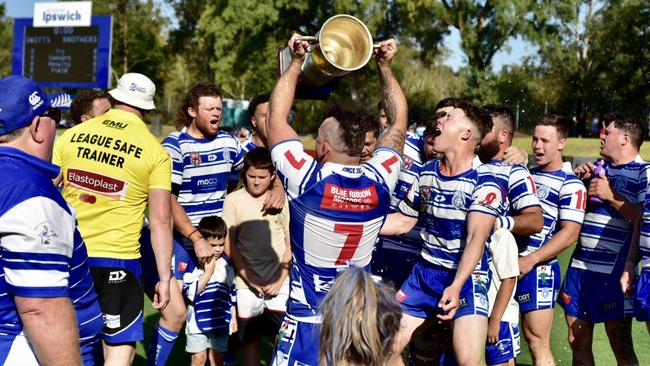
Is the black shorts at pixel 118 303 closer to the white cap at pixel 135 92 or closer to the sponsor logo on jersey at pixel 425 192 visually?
the white cap at pixel 135 92

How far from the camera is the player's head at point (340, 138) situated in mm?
4184

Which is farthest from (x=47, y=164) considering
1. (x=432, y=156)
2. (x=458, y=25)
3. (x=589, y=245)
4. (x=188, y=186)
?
(x=458, y=25)

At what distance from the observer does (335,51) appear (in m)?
4.41

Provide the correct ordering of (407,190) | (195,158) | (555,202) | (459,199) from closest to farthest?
(459,199)
(407,190)
(555,202)
(195,158)

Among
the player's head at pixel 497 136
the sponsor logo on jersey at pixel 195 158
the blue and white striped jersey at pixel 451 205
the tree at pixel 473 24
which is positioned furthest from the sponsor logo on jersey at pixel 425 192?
the tree at pixel 473 24

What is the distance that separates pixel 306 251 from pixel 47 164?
1689mm

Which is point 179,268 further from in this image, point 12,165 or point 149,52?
point 149,52

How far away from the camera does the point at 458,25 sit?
37562 mm

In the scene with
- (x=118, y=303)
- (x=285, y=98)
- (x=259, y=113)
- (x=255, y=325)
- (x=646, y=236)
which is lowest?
(x=255, y=325)

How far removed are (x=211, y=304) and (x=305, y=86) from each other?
2.25m

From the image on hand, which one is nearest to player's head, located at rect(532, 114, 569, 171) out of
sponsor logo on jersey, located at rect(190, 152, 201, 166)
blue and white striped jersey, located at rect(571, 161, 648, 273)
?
blue and white striped jersey, located at rect(571, 161, 648, 273)

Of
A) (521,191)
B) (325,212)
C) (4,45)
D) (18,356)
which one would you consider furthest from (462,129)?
(4,45)

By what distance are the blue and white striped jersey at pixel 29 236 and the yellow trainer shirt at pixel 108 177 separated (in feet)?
5.41

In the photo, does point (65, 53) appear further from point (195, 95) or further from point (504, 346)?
point (504, 346)
